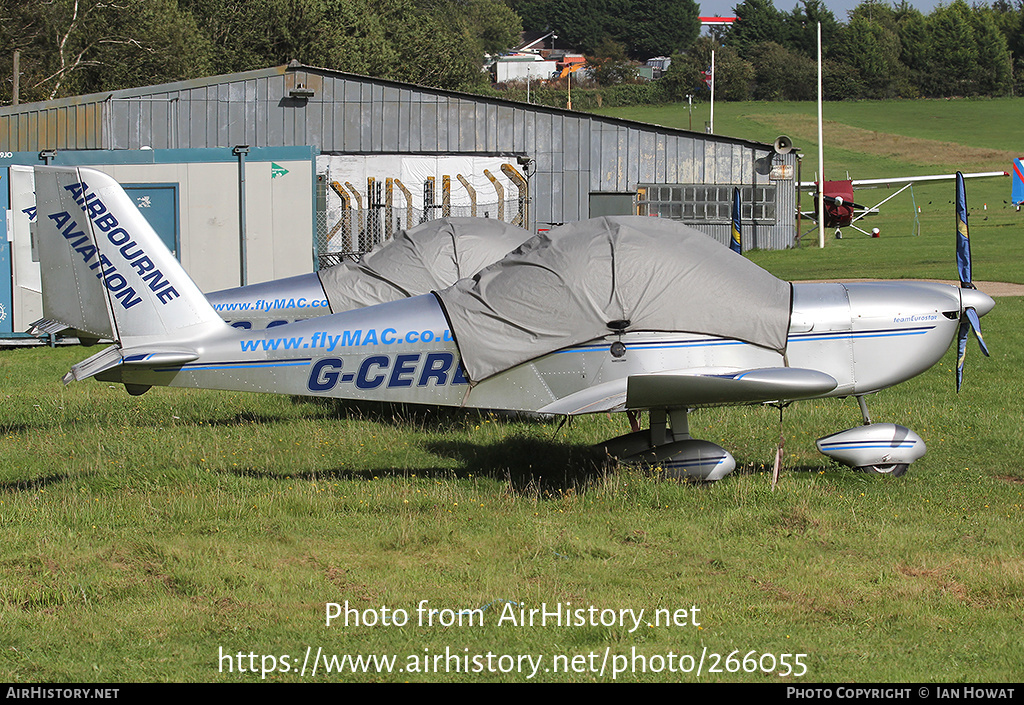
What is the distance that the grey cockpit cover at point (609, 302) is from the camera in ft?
25.6

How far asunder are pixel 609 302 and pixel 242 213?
10919 mm

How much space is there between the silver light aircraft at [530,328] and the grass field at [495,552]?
805mm

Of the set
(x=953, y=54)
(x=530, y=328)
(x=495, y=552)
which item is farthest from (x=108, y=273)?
(x=953, y=54)

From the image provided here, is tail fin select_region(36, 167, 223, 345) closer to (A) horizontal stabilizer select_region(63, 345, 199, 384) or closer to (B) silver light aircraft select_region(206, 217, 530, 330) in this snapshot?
(A) horizontal stabilizer select_region(63, 345, 199, 384)

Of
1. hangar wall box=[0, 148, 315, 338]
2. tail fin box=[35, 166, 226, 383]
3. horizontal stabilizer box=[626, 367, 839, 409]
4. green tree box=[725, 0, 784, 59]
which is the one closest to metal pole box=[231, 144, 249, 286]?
hangar wall box=[0, 148, 315, 338]

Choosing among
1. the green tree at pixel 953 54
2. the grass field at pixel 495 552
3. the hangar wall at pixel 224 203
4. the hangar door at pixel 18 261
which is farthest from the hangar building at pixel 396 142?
the green tree at pixel 953 54

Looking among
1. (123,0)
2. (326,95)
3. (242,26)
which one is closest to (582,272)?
(326,95)

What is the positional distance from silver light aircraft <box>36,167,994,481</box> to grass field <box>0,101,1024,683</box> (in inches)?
31.7

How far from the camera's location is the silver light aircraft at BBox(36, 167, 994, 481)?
7828mm

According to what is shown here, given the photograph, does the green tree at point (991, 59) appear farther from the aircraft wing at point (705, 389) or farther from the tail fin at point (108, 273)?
the tail fin at point (108, 273)

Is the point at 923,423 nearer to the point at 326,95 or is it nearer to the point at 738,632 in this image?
the point at 738,632

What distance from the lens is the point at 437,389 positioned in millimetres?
7961

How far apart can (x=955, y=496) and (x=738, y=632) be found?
3.23 meters

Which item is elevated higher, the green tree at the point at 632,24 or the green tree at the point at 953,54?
the green tree at the point at 632,24
